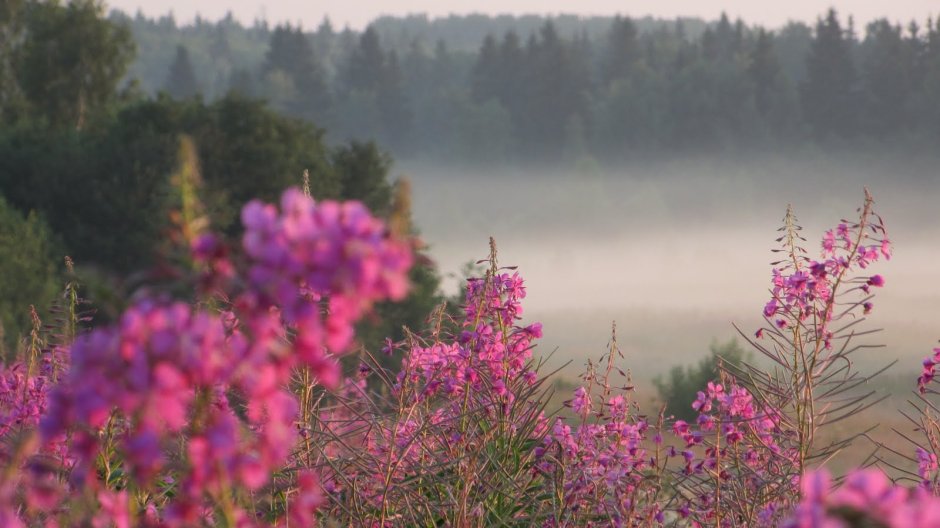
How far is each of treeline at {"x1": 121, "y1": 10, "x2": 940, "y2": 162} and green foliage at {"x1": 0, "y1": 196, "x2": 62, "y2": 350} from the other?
48.9m

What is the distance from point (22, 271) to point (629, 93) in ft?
243

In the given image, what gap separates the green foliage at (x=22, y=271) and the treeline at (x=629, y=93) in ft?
161

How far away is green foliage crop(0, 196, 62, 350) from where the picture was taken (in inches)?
970

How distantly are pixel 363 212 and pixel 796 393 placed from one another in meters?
3.03

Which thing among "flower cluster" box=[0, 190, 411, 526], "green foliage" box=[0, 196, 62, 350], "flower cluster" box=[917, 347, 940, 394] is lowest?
"green foliage" box=[0, 196, 62, 350]

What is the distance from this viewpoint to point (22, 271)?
25.5m

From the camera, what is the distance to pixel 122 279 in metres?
1.58

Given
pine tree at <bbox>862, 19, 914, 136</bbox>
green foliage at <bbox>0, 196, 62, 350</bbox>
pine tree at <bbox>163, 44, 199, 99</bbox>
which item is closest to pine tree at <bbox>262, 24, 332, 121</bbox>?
pine tree at <bbox>163, 44, 199, 99</bbox>

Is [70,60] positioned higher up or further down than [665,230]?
higher up

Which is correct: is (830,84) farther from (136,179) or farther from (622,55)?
(136,179)

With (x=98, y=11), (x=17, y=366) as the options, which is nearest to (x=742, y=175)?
(x=98, y=11)

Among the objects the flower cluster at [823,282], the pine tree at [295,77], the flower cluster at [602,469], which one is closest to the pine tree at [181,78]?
the pine tree at [295,77]

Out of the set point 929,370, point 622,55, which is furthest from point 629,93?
point 929,370

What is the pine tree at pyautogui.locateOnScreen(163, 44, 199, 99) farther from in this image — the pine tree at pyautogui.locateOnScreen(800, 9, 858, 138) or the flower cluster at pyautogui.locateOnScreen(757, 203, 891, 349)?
the flower cluster at pyautogui.locateOnScreen(757, 203, 891, 349)
